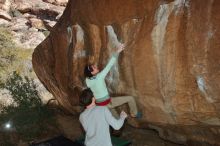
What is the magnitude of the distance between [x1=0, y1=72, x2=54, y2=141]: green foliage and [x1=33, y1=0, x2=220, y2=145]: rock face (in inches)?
96.6

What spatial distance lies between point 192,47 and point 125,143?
317 cm

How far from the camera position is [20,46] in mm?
18844

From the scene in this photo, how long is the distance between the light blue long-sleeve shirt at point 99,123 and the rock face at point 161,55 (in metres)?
1.77

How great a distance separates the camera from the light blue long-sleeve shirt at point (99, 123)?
523 cm

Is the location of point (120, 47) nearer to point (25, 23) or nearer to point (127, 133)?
point (127, 133)

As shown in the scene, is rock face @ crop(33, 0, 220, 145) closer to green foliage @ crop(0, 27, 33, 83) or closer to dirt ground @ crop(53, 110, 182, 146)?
dirt ground @ crop(53, 110, 182, 146)

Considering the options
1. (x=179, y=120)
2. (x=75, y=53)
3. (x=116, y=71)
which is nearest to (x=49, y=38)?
(x=75, y=53)

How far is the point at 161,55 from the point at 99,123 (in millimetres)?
2042

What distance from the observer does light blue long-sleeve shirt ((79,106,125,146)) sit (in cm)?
523

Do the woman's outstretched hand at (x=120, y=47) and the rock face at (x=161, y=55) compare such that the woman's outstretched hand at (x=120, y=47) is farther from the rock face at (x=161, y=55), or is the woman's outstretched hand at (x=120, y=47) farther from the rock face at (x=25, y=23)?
the rock face at (x=25, y=23)

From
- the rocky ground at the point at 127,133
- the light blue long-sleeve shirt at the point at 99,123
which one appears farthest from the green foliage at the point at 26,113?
the light blue long-sleeve shirt at the point at 99,123

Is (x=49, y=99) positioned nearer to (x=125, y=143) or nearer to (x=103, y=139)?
(x=125, y=143)

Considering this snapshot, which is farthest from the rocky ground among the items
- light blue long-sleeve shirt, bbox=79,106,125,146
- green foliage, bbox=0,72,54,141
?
light blue long-sleeve shirt, bbox=79,106,125,146

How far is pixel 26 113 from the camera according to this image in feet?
34.9
